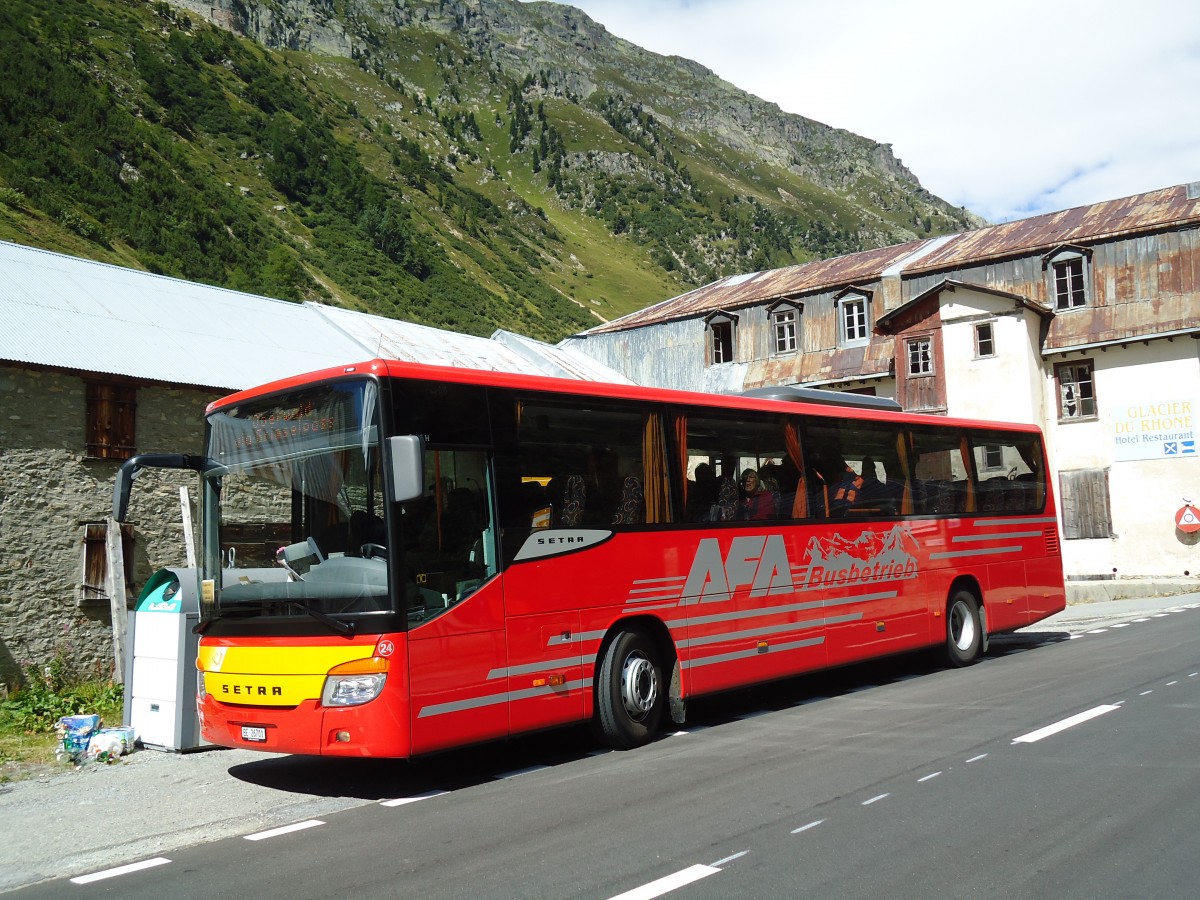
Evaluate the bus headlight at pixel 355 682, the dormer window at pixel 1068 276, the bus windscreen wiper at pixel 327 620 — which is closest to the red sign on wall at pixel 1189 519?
the dormer window at pixel 1068 276

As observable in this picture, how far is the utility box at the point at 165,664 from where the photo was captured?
9.71 meters

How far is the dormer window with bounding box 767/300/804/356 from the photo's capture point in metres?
37.5

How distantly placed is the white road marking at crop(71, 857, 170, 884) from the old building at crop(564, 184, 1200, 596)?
24057mm

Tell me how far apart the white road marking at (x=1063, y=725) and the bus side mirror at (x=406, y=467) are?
5064mm

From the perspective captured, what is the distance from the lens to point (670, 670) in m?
9.38

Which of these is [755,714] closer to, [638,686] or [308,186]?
[638,686]

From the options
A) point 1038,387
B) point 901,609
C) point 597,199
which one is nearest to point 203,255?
point 1038,387

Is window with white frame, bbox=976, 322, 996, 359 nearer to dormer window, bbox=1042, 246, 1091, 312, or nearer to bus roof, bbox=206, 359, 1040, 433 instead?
dormer window, bbox=1042, 246, 1091, 312

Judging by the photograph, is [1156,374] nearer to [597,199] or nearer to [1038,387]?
[1038,387]

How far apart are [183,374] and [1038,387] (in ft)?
82.2

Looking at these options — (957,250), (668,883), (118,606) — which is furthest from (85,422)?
(957,250)

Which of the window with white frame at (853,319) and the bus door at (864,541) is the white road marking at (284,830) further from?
the window with white frame at (853,319)

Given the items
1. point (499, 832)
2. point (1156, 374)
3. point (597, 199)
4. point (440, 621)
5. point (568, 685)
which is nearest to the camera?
point (499, 832)

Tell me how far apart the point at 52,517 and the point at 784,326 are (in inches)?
1083
